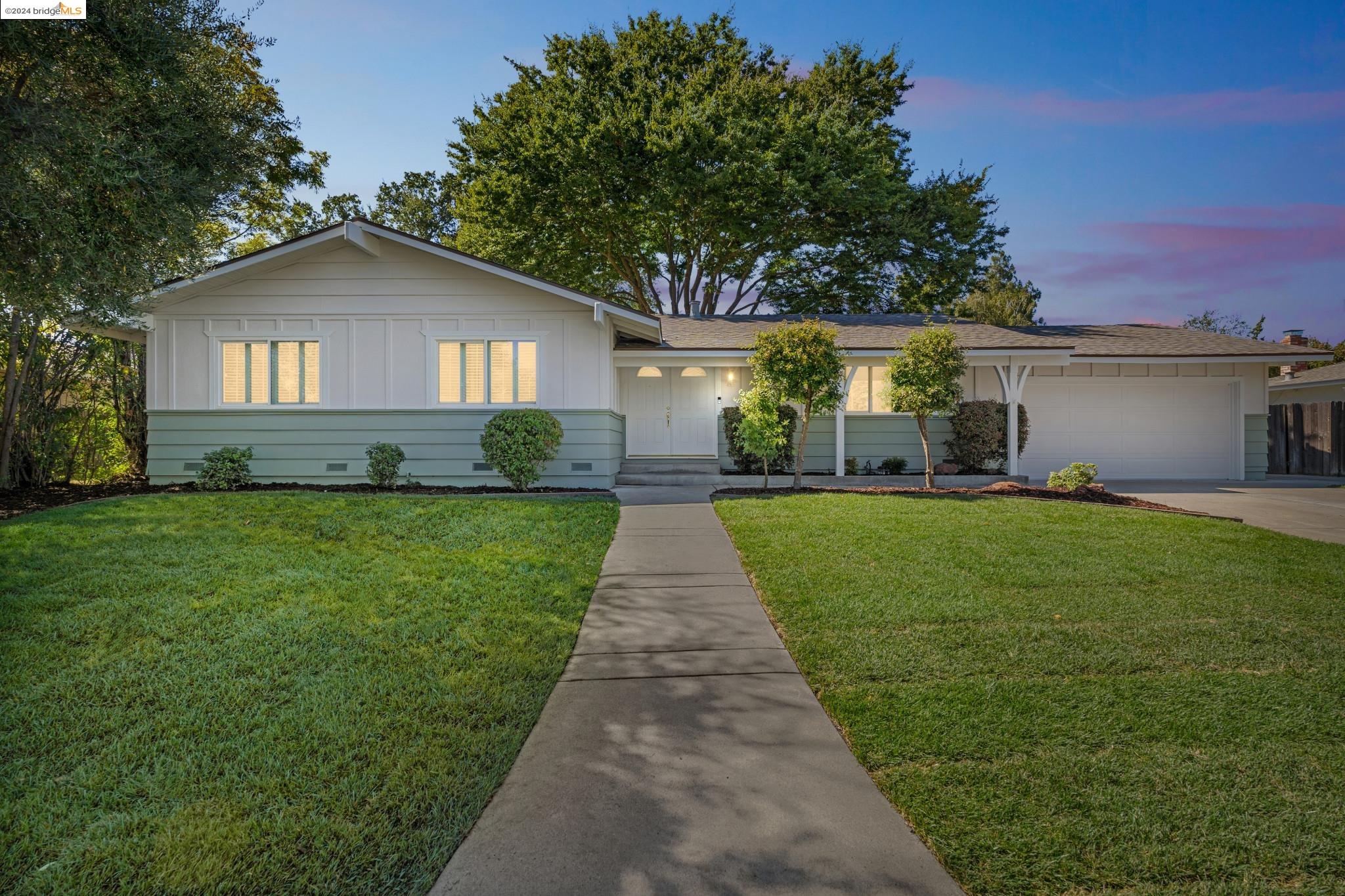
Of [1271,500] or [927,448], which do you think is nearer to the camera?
[1271,500]

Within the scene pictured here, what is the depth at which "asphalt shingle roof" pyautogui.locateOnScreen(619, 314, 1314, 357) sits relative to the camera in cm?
1312

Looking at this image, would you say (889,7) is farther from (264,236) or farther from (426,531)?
(264,236)

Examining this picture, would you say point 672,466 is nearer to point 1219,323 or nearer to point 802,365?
point 802,365

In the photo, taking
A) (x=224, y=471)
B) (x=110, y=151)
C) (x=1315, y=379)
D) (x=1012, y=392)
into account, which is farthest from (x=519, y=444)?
(x=1315, y=379)

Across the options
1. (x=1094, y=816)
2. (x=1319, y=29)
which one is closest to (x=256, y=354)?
(x=1094, y=816)

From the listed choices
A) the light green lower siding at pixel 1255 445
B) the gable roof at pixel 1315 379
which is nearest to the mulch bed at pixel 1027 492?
the light green lower siding at pixel 1255 445

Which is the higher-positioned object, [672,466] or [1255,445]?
[1255,445]

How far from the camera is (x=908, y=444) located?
1407 cm

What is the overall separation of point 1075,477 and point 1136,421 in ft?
19.9

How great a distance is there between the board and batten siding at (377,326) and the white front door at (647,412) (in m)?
2.81

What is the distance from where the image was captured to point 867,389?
559 inches

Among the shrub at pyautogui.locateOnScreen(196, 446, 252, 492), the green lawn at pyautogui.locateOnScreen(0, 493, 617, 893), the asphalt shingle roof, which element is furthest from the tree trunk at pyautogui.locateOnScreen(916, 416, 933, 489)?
the shrub at pyautogui.locateOnScreen(196, 446, 252, 492)

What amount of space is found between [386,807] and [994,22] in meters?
17.3

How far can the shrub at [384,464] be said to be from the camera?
10555 mm
